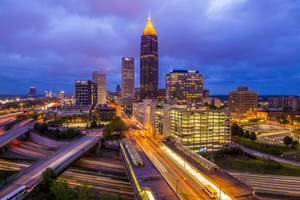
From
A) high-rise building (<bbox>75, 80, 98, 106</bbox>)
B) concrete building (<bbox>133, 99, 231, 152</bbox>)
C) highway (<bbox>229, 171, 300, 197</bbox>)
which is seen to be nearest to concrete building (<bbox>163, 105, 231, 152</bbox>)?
concrete building (<bbox>133, 99, 231, 152</bbox>)

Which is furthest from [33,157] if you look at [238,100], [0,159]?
[238,100]

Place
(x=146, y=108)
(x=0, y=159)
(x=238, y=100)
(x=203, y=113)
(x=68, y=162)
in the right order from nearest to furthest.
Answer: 1. (x=68, y=162)
2. (x=0, y=159)
3. (x=203, y=113)
4. (x=146, y=108)
5. (x=238, y=100)

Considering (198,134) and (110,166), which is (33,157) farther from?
(198,134)

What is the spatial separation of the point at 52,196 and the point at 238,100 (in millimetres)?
191595

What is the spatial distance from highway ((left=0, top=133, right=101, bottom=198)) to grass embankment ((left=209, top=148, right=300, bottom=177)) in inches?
1929

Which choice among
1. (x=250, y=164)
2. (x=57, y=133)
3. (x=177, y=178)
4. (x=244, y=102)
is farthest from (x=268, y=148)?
(x=244, y=102)

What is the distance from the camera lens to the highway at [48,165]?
133 ft

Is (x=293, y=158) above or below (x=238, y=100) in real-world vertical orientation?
below

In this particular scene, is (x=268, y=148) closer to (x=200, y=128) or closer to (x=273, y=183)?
(x=200, y=128)

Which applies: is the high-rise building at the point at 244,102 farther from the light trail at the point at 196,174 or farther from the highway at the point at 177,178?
the highway at the point at 177,178

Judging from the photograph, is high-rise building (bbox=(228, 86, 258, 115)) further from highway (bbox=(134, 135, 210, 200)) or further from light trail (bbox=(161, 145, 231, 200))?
highway (bbox=(134, 135, 210, 200))

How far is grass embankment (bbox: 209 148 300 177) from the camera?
54.3m

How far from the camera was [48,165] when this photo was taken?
167 feet

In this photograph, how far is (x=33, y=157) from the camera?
2761 inches
